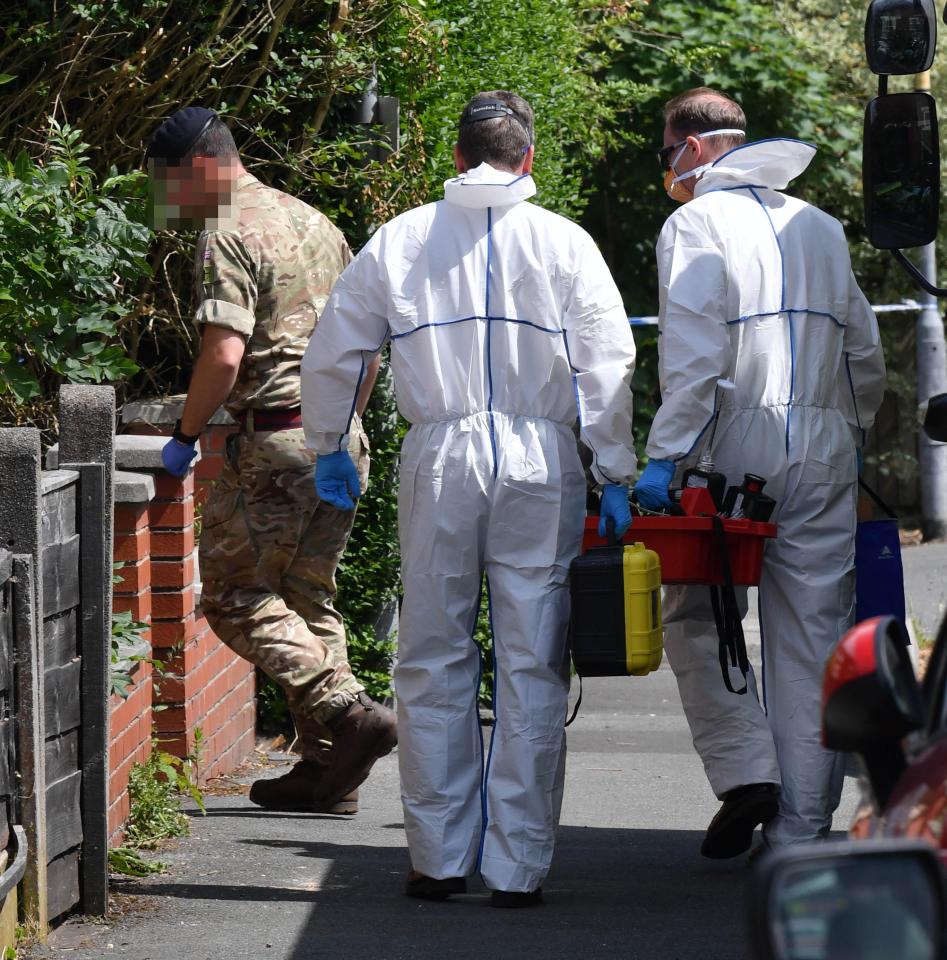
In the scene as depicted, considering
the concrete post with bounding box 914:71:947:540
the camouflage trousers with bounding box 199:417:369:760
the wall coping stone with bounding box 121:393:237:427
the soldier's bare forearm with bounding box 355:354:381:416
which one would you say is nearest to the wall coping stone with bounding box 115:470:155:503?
the camouflage trousers with bounding box 199:417:369:760

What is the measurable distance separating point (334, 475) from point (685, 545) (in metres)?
0.98

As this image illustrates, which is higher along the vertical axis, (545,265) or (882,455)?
(545,265)

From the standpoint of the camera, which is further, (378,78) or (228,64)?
(378,78)

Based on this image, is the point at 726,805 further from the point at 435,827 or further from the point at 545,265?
the point at 545,265

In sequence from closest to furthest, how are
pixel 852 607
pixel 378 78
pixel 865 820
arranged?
pixel 865 820, pixel 852 607, pixel 378 78

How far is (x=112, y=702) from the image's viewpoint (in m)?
4.76

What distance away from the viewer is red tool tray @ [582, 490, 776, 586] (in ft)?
15.1

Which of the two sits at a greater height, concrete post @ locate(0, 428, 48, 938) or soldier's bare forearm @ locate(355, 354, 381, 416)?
soldier's bare forearm @ locate(355, 354, 381, 416)

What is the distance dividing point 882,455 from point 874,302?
55.8 inches

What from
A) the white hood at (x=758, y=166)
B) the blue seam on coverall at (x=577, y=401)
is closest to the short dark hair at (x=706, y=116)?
the white hood at (x=758, y=166)

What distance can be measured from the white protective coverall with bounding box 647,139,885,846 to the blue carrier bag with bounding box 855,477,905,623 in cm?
10

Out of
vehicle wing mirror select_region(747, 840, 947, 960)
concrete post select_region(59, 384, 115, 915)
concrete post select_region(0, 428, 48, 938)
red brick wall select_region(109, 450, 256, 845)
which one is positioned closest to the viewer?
vehicle wing mirror select_region(747, 840, 947, 960)

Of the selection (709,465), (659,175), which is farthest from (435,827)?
(659,175)

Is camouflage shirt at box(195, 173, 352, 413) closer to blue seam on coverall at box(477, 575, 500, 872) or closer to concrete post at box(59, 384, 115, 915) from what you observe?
concrete post at box(59, 384, 115, 915)
